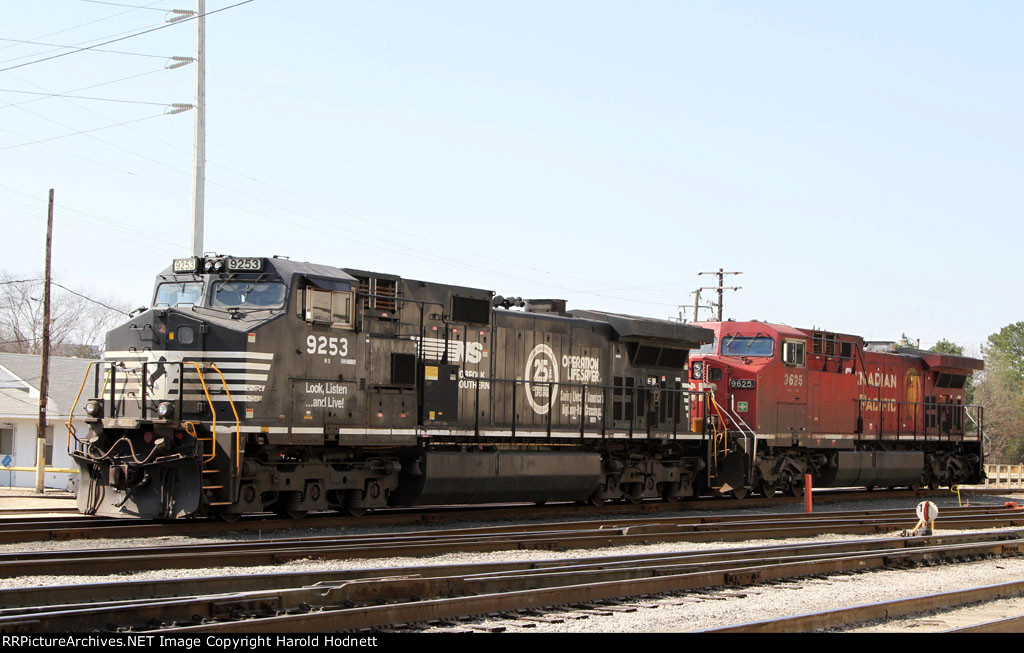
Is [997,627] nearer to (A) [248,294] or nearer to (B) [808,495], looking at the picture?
(A) [248,294]

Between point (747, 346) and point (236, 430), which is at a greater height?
point (747, 346)

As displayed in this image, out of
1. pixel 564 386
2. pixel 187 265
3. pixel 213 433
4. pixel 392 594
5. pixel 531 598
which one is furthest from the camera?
pixel 564 386

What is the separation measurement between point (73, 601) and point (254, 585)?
1.35 metres

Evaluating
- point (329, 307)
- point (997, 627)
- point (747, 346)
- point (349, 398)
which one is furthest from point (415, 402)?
point (997, 627)

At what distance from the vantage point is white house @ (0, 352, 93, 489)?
3156cm

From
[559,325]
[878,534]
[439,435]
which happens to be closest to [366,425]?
[439,435]

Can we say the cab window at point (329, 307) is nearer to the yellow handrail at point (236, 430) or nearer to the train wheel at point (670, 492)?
the yellow handrail at point (236, 430)

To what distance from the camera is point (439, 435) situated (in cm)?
1628

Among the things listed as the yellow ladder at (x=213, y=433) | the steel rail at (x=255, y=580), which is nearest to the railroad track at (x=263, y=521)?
the yellow ladder at (x=213, y=433)

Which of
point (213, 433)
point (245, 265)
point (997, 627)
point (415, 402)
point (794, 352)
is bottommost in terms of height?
point (997, 627)

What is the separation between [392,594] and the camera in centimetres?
837

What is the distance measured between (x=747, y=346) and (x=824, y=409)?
263 cm

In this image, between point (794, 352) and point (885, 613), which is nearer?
point (885, 613)
